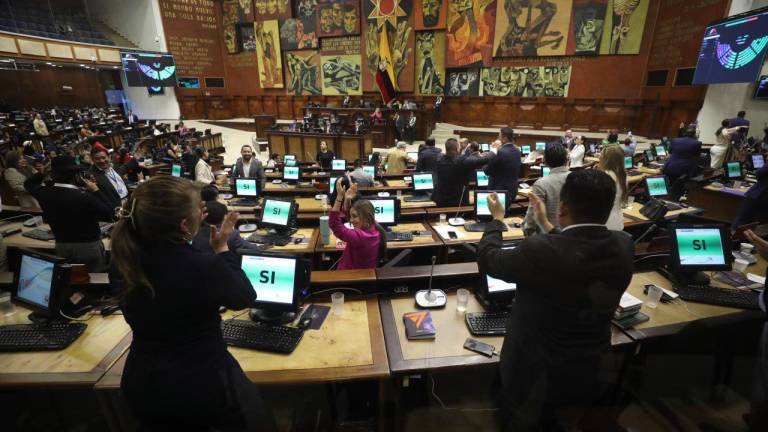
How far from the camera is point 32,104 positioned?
17.0 m

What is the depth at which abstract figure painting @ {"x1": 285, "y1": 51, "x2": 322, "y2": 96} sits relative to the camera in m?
18.5

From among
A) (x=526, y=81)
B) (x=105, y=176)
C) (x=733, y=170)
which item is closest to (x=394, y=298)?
(x=105, y=176)

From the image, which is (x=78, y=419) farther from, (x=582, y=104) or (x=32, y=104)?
(x=32, y=104)

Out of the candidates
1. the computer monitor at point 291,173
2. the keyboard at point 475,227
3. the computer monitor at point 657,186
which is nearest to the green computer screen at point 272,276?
the keyboard at point 475,227

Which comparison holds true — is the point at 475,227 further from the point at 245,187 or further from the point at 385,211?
the point at 245,187

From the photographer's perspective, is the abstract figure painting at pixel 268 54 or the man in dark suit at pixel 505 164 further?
the abstract figure painting at pixel 268 54

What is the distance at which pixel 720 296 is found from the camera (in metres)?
2.72

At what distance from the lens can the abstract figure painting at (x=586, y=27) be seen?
1307 cm

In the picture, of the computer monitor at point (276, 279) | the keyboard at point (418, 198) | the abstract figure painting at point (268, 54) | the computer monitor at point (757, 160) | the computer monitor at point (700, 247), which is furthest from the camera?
the abstract figure painting at point (268, 54)

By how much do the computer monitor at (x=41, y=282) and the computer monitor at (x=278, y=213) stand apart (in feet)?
7.14

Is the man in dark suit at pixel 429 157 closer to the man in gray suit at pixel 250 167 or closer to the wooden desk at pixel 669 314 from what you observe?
the man in gray suit at pixel 250 167

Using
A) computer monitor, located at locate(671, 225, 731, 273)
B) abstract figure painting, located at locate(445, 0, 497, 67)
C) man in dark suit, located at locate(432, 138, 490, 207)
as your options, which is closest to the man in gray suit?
man in dark suit, located at locate(432, 138, 490, 207)

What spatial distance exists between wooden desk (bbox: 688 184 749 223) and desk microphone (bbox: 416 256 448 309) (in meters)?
6.27

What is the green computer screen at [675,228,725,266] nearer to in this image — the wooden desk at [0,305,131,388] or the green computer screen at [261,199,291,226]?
the green computer screen at [261,199,291,226]
